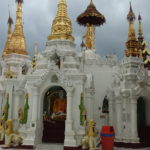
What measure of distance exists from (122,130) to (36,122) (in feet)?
17.5

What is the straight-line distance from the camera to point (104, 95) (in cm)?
2159

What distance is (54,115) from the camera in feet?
56.3

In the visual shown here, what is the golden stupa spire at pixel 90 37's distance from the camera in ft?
88.6

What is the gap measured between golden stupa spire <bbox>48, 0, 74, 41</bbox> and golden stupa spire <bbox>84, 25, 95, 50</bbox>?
25.0 ft

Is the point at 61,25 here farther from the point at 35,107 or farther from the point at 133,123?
the point at 133,123

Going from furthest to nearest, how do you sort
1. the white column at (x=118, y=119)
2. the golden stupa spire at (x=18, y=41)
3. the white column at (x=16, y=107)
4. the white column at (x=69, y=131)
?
the golden stupa spire at (x=18, y=41) → the white column at (x=16, y=107) → the white column at (x=118, y=119) → the white column at (x=69, y=131)

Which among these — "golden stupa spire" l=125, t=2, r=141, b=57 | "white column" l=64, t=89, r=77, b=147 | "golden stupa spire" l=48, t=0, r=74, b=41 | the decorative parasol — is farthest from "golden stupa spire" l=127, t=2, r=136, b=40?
the decorative parasol

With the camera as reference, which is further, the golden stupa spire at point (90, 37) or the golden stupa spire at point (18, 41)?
the golden stupa spire at point (90, 37)

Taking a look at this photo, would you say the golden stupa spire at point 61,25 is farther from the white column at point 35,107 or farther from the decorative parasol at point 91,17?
Answer: the decorative parasol at point 91,17

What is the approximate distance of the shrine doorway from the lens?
53.5 ft

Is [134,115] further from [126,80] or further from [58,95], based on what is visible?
[58,95]

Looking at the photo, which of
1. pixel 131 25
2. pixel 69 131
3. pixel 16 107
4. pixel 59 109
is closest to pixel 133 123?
pixel 69 131

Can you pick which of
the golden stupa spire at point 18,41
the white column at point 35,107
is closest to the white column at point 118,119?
the white column at point 35,107

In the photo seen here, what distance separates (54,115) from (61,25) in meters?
6.37
